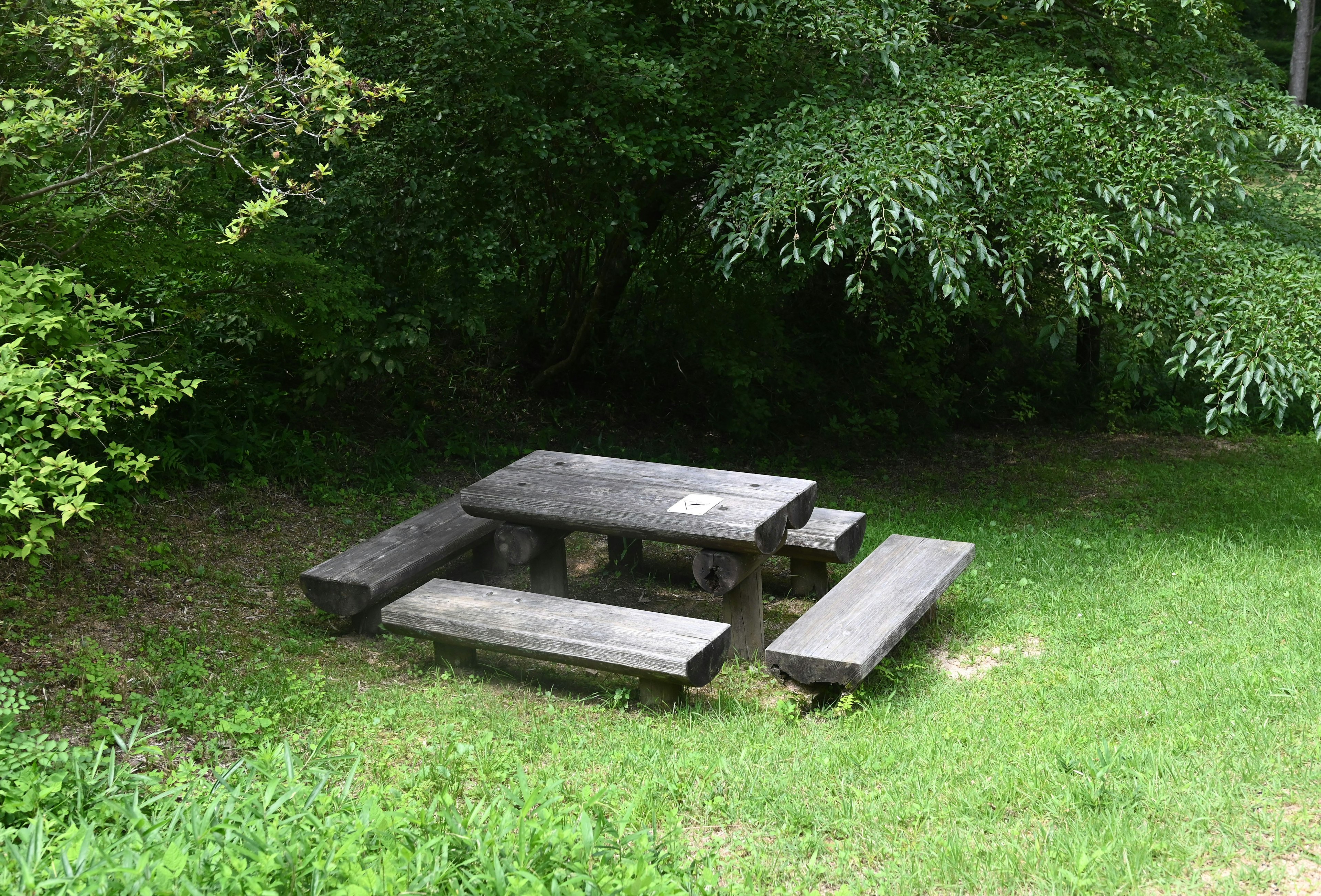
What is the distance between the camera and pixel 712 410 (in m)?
9.44

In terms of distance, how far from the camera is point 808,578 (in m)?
6.20

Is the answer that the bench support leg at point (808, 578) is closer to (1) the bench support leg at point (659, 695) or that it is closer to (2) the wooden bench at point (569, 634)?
(2) the wooden bench at point (569, 634)

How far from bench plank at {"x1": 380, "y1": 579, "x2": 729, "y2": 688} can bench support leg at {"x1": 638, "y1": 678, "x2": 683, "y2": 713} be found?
0.04 meters

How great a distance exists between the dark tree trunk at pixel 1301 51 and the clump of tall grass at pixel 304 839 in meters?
18.4

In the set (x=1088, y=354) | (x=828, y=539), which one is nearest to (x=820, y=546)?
(x=828, y=539)

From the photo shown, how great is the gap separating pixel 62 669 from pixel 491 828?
2.37 metres

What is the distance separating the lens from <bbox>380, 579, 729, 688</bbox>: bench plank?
431cm

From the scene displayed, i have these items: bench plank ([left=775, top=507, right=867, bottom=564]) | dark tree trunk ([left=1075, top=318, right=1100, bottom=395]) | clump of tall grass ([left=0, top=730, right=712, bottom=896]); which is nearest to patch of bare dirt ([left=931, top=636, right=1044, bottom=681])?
bench plank ([left=775, top=507, right=867, bottom=564])

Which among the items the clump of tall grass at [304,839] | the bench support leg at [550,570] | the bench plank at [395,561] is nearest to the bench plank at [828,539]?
the bench support leg at [550,570]

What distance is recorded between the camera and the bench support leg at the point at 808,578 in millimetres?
6195

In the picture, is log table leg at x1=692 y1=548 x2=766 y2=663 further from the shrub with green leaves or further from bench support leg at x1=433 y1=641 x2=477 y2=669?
the shrub with green leaves

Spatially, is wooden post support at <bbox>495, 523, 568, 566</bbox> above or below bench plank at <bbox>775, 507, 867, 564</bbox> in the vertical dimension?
above

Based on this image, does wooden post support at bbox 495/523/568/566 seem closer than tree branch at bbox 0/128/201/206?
No

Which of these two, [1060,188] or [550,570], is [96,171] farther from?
[1060,188]
